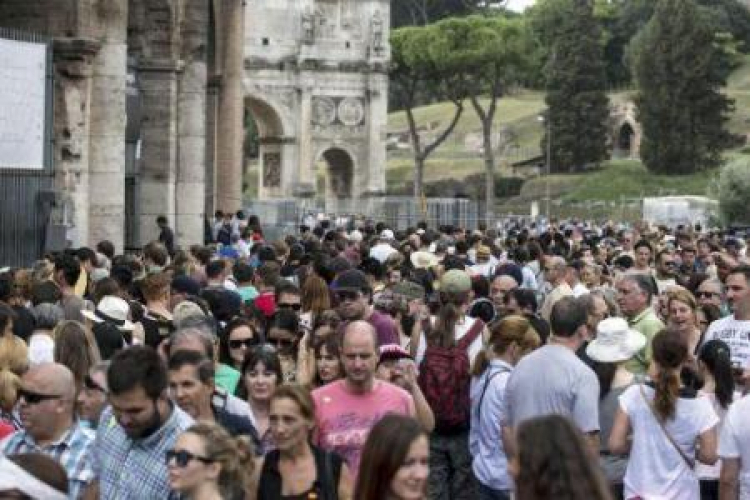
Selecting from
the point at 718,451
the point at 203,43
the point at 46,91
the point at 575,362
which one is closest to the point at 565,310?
the point at 575,362

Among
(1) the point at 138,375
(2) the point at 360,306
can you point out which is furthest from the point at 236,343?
(1) the point at 138,375

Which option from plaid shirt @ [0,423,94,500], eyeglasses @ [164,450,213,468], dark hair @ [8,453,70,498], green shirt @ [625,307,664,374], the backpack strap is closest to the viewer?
dark hair @ [8,453,70,498]

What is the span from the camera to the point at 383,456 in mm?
7160

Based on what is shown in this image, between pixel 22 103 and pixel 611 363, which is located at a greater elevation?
pixel 22 103

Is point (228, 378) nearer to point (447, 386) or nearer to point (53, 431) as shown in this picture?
point (447, 386)

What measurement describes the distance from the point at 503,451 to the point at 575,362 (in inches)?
44.5

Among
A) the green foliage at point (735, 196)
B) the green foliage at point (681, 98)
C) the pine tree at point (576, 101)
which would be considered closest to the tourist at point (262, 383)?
the green foliage at point (735, 196)

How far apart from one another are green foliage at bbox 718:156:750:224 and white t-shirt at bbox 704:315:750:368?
52.5 metres

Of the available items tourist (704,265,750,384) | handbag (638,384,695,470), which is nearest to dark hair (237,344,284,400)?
handbag (638,384,695,470)

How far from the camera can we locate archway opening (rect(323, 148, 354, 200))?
8538 cm

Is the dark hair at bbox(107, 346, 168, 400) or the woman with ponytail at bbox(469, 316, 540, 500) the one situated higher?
the dark hair at bbox(107, 346, 168, 400)

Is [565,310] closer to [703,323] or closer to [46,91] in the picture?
[703,323]

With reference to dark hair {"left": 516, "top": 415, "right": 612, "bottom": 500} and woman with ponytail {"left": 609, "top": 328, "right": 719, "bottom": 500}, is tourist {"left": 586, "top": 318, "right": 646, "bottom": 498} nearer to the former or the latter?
woman with ponytail {"left": 609, "top": 328, "right": 719, "bottom": 500}

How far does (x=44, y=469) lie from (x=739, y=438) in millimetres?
4210
